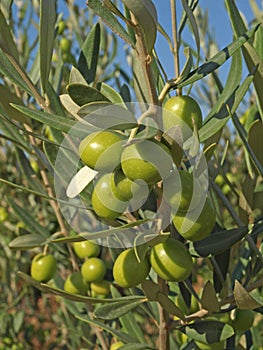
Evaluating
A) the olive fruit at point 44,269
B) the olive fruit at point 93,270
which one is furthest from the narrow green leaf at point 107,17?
the olive fruit at point 44,269

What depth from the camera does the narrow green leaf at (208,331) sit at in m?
0.75

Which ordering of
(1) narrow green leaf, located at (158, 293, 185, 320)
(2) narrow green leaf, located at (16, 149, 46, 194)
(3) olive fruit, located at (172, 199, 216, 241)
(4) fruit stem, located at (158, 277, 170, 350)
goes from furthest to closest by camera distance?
(2) narrow green leaf, located at (16, 149, 46, 194) < (4) fruit stem, located at (158, 277, 170, 350) < (1) narrow green leaf, located at (158, 293, 185, 320) < (3) olive fruit, located at (172, 199, 216, 241)

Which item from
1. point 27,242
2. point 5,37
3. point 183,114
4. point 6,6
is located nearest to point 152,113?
point 183,114

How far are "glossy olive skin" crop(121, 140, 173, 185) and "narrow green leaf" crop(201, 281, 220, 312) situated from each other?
0.78 feet

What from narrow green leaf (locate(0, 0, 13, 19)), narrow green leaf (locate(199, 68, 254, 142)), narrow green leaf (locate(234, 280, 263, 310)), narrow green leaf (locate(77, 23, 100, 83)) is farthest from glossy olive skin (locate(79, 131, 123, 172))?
narrow green leaf (locate(0, 0, 13, 19))

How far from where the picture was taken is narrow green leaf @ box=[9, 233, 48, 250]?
39.7 inches

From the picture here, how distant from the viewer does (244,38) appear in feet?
1.75

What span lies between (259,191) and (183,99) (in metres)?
0.28

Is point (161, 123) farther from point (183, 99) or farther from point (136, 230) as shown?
point (136, 230)

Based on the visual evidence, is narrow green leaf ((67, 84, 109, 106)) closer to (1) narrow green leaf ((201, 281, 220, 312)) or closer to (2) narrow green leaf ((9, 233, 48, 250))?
(1) narrow green leaf ((201, 281, 220, 312))

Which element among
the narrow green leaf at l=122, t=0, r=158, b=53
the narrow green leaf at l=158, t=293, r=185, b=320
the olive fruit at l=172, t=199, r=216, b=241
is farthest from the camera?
the narrow green leaf at l=158, t=293, r=185, b=320

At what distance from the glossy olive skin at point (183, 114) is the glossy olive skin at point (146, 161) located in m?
0.04

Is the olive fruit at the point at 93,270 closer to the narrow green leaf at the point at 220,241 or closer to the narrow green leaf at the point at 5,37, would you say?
the narrow green leaf at the point at 220,241

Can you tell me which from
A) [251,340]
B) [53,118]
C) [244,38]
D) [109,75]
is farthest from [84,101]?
[109,75]
